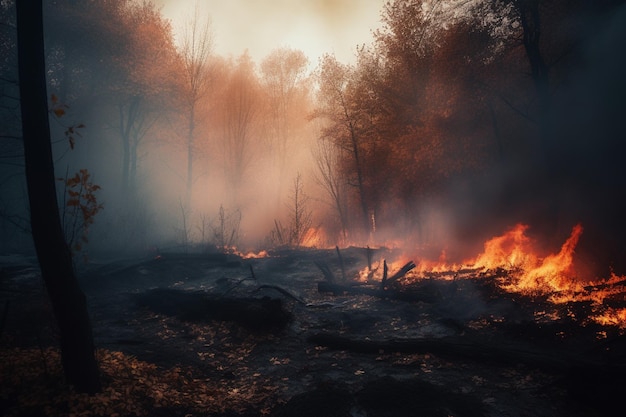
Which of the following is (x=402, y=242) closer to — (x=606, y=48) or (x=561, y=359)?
(x=606, y=48)

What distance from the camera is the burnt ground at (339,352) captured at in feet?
19.2

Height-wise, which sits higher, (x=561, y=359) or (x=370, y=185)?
(x=370, y=185)

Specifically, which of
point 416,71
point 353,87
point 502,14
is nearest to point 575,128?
point 502,14

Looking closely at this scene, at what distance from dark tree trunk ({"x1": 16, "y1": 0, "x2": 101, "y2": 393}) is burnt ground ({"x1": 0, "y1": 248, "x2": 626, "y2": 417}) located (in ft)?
1.91

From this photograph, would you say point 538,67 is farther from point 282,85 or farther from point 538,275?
point 282,85

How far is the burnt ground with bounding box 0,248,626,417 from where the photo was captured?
584 cm

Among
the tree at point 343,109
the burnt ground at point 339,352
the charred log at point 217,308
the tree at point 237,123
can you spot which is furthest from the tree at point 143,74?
the charred log at point 217,308

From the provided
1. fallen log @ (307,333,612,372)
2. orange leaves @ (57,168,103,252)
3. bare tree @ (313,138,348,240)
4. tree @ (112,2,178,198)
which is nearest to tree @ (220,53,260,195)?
bare tree @ (313,138,348,240)

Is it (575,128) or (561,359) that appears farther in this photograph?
(575,128)

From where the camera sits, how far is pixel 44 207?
207 inches

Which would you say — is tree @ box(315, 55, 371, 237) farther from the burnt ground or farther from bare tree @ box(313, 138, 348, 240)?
the burnt ground

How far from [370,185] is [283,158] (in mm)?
13109

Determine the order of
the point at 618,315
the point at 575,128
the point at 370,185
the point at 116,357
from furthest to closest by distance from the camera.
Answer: the point at 370,185, the point at 575,128, the point at 618,315, the point at 116,357

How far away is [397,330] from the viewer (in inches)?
382
